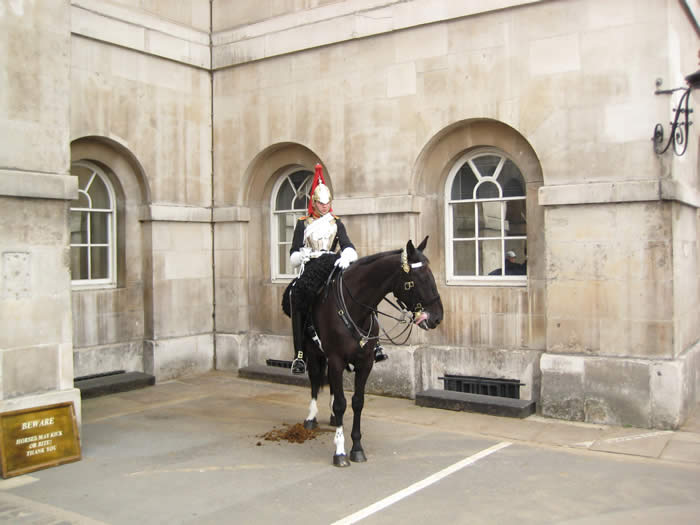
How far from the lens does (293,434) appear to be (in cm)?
746

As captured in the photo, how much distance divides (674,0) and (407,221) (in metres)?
4.25

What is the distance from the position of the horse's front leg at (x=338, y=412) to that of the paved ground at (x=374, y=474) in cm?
11

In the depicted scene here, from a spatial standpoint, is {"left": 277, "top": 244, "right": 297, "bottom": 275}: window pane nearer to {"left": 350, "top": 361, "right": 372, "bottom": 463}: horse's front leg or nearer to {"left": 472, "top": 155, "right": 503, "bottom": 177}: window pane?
{"left": 472, "top": 155, "right": 503, "bottom": 177}: window pane

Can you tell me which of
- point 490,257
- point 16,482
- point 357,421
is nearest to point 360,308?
point 357,421

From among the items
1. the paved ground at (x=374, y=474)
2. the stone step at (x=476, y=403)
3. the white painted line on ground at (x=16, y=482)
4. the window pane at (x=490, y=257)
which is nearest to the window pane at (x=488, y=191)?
the window pane at (x=490, y=257)

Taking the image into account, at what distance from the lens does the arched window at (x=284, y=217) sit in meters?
11.3

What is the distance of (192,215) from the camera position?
11203 mm

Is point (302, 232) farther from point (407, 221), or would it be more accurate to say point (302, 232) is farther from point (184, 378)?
point (184, 378)

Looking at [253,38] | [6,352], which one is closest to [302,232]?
[6,352]

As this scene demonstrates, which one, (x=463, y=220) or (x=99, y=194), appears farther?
(x=99, y=194)

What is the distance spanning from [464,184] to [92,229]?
573 centimetres

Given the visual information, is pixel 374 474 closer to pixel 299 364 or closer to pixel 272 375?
pixel 299 364

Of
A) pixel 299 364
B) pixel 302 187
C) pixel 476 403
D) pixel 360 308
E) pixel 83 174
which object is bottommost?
pixel 476 403

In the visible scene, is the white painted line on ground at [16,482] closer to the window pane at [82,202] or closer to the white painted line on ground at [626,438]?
the window pane at [82,202]
